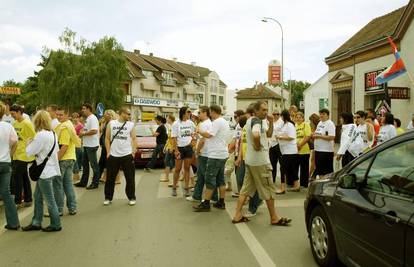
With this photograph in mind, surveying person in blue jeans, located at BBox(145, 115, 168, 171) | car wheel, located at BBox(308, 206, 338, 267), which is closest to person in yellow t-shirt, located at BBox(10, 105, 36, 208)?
car wheel, located at BBox(308, 206, 338, 267)

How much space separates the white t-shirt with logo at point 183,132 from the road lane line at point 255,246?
3013 millimetres

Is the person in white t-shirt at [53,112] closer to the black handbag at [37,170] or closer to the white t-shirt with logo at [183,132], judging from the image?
the white t-shirt with logo at [183,132]

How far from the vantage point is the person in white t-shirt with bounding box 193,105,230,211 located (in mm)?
7527

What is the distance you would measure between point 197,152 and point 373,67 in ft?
59.6

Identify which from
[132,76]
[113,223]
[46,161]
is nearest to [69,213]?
[113,223]

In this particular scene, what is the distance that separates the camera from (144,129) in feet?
53.0

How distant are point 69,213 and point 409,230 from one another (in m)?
5.73

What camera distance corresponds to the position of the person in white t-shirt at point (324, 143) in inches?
371

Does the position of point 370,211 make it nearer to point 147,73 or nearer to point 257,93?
point 147,73

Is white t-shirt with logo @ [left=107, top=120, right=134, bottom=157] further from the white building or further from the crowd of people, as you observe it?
the white building

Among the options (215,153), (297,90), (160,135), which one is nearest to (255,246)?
(215,153)

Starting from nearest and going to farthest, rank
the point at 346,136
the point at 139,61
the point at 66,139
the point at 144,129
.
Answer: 1. the point at 66,139
2. the point at 346,136
3. the point at 144,129
4. the point at 139,61

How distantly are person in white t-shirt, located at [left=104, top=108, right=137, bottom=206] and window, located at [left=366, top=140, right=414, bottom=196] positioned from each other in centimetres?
509

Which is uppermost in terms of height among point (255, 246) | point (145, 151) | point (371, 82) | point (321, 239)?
point (371, 82)
